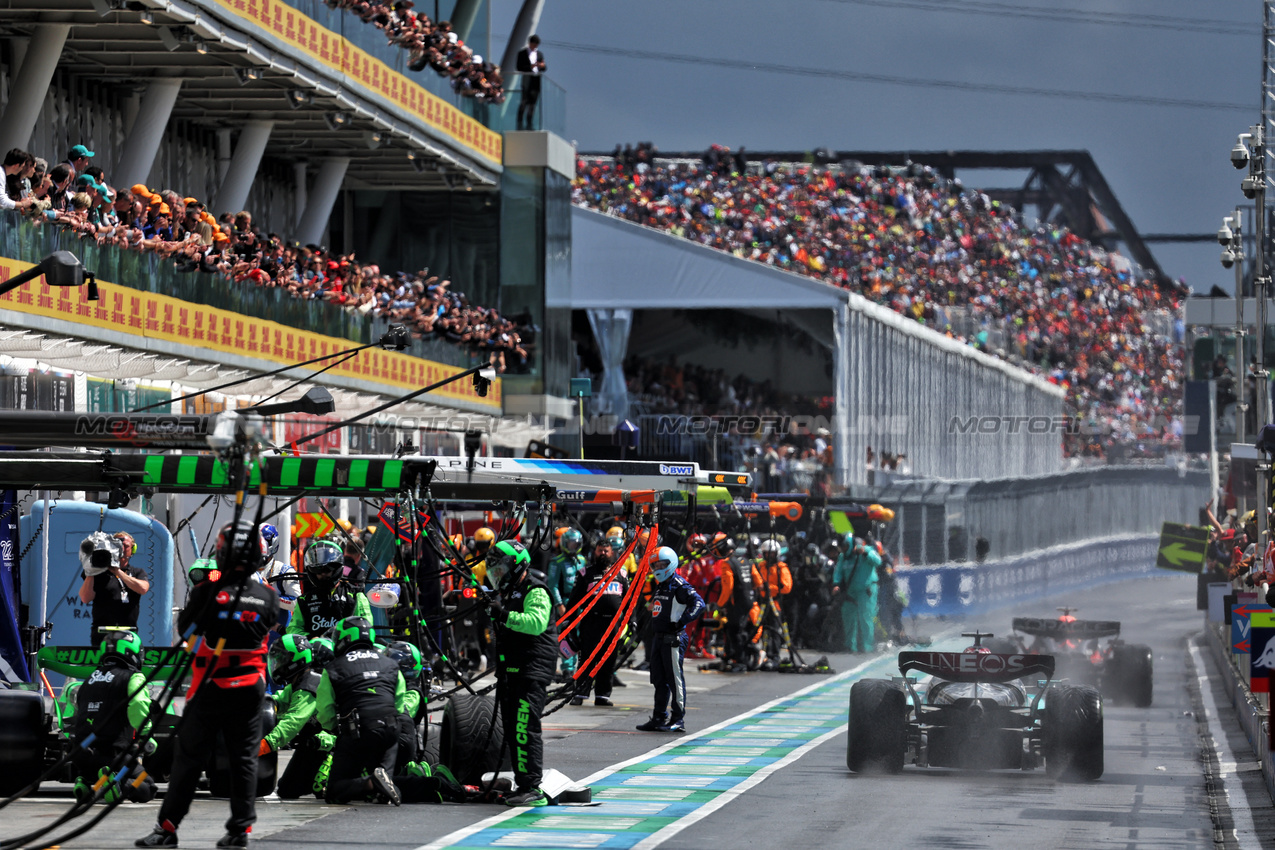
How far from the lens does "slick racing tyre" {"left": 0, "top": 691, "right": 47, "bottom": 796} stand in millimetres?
11820

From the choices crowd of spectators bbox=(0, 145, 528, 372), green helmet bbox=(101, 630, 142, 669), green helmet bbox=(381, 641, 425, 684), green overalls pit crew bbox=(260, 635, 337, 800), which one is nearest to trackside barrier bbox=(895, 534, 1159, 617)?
crowd of spectators bbox=(0, 145, 528, 372)

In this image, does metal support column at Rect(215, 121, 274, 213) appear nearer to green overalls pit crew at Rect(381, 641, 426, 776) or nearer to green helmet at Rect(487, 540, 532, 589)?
green overalls pit crew at Rect(381, 641, 426, 776)

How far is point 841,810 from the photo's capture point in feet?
40.6

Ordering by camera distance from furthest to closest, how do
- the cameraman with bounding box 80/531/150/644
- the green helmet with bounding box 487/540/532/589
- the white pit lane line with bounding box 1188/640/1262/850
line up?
the cameraman with bounding box 80/531/150/644, the green helmet with bounding box 487/540/532/589, the white pit lane line with bounding box 1188/640/1262/850

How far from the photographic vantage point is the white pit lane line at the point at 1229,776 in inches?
465

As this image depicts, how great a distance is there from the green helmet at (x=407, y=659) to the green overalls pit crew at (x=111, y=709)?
161 cm

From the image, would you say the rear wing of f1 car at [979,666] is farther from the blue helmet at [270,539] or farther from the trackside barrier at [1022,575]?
the trackside barrier at [1022,575]

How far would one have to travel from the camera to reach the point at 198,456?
12.7 m

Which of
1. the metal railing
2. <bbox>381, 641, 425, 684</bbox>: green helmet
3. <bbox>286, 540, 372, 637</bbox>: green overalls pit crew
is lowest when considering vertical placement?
<bbox>381, 641, 425, 684</bbox>: green helmet

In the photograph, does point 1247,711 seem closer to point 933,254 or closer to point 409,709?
point 409,709

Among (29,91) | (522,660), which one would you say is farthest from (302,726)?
(29,91)

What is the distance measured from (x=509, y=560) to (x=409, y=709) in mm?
1149

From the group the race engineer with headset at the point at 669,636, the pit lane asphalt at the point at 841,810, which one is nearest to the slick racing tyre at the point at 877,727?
Result: the pit lane asphalt at the point at 841,810

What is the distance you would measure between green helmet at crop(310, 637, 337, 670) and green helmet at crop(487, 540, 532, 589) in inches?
46.1
